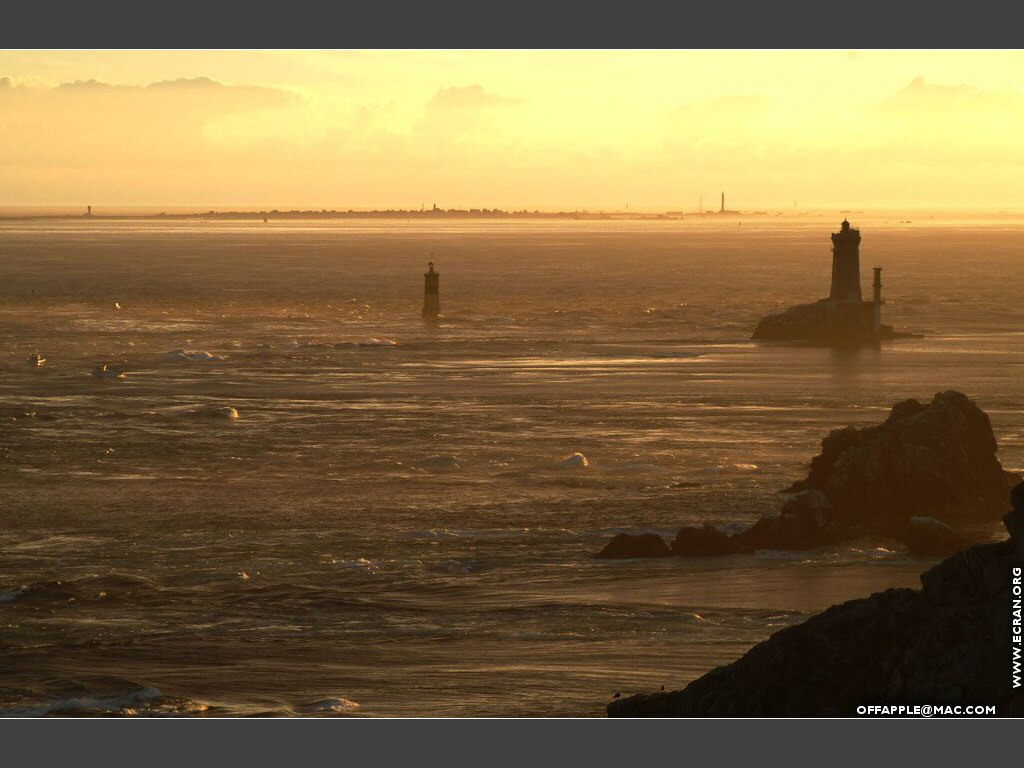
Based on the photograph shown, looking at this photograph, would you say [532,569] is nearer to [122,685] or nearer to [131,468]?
[122,685]

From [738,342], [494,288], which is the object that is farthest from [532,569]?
[494,288]

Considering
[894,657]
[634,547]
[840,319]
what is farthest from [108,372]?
[894,657]

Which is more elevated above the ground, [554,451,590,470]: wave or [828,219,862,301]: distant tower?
[828,219,862,301]: distant tower

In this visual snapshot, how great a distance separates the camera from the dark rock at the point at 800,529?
3231cm

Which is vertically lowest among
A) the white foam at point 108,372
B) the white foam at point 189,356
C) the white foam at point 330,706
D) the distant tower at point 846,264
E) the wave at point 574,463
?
the white foam at point 330,706

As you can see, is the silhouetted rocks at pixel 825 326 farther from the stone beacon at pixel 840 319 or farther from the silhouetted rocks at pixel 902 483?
the silhouetted rocks at pixel 902 483

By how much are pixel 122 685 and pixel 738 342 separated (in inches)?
2451

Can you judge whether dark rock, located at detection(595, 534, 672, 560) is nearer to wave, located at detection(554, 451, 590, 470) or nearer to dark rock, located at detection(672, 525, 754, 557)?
dark rock, located at detection(672, 525, 754, 557)

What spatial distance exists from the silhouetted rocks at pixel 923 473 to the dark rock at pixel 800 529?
0.74 metres

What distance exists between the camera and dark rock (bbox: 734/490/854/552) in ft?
106

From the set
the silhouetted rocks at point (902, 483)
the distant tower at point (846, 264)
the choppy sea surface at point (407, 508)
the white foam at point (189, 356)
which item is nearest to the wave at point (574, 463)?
the choppy sea surface at point (407, 508)

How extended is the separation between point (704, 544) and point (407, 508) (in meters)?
7.94

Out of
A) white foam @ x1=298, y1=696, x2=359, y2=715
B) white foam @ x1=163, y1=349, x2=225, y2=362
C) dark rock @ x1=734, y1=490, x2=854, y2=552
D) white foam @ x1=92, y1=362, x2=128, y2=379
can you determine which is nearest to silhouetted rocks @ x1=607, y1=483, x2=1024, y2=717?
white foam @ x1=298, y1=696, x2=359, y2=715

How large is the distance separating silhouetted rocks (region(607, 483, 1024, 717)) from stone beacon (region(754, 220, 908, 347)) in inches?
2532
